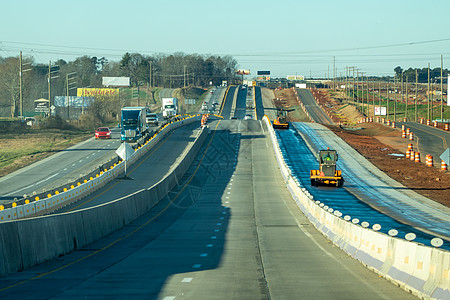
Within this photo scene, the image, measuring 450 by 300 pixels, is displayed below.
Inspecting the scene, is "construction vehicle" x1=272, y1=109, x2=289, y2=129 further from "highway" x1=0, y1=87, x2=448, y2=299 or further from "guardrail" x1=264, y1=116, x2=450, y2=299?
"guardrail" x1=264, y1=116, x2=450, y2=299

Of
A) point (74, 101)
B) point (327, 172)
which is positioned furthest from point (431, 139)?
point (74, 101)

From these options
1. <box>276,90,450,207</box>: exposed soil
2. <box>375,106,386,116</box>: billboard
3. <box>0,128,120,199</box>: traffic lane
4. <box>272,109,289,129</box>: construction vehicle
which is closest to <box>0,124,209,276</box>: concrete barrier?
<box>0,128,120,199</box>: traffic lane

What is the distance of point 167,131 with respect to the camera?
80875 millimetres

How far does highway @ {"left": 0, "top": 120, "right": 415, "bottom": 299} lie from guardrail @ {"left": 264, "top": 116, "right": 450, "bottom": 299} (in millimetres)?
314

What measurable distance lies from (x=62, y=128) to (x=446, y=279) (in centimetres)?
9511

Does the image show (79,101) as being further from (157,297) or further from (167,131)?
(157,297)

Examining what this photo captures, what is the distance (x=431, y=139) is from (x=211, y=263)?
65636mm

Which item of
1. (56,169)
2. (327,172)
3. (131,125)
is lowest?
(56,169)

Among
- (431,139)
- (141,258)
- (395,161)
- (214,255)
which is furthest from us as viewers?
(431,139)

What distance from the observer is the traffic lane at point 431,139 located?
6757 cm

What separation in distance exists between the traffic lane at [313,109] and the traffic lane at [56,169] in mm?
68017

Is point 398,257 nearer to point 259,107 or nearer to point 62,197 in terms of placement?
point 62,197

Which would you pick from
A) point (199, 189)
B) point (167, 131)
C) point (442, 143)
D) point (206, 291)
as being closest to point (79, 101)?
point (167, 131)

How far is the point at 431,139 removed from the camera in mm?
78000
